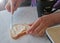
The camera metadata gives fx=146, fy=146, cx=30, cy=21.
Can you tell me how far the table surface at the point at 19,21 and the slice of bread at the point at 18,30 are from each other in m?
0.02

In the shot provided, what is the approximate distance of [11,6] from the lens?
0.70 m

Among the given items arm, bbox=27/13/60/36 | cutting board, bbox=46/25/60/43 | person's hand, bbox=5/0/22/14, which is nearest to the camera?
cutting board, bbox=46/25/60/43

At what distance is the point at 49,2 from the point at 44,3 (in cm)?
2

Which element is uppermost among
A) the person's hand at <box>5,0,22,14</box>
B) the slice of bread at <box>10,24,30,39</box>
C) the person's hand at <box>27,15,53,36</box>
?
→ the person's hand at <box>5,0,22,14</box>

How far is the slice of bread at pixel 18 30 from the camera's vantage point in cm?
56

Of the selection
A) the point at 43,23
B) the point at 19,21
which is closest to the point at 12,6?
the point at 19,21

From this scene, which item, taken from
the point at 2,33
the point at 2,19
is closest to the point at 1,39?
the point at 2,33

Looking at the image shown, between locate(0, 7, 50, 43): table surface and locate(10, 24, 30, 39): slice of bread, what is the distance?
2 centimetres

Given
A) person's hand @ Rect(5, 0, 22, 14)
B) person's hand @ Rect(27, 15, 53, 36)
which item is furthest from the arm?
person's hand @ Rect(5, 0, 22, 14)

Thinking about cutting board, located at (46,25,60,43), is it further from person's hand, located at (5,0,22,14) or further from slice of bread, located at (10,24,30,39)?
person's hand, located at (5,0,22,14)

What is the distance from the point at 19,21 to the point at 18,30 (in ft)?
0.23

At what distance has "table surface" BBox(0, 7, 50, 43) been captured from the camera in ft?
1.80

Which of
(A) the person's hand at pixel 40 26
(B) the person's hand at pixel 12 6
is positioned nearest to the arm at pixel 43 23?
(A) the person's hand at pixel 40 26

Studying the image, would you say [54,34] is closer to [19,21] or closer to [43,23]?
[43,23]
